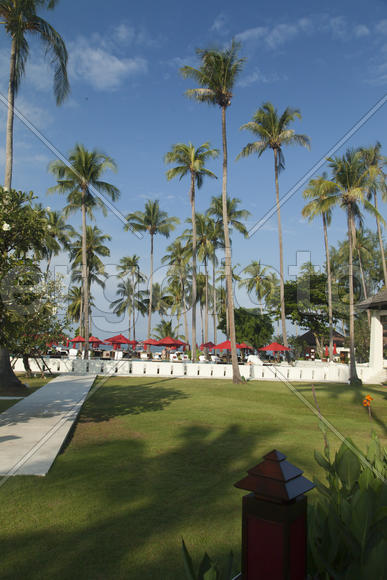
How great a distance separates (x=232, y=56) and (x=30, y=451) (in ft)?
72.8

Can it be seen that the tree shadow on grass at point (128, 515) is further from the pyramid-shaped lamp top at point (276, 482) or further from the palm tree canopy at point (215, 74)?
the palm tree canopy at point (215, 74)

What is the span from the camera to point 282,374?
1040 inches

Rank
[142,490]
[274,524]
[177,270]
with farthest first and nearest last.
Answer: [177,270], [142,490], [274,524]

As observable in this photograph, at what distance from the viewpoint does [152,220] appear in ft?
156

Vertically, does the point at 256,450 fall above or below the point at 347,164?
below

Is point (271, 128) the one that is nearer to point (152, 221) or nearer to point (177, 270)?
point (152, 221)

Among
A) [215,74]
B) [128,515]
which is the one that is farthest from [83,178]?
[128,515]

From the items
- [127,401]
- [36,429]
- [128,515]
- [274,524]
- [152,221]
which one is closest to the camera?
[274,524]

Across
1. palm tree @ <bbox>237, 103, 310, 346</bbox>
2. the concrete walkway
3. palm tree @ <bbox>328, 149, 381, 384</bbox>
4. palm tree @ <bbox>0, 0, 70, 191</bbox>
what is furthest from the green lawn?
palm tree @ <bbox>237, 103, 310, 346</bbox>

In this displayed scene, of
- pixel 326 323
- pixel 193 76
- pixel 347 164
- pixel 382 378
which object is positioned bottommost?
pixel 382 378

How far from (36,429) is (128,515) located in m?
5.00

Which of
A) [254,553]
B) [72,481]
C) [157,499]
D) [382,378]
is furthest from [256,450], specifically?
[382,378]

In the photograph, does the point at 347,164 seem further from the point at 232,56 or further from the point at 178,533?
the point at 178,533

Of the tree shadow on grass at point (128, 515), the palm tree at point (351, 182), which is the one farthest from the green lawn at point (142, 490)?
the palm tree at point (351, 182)
